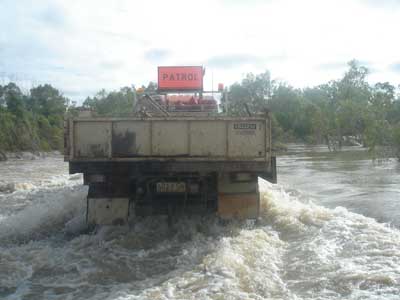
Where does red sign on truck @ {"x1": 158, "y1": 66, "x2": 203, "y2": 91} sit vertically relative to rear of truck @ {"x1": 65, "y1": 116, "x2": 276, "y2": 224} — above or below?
above

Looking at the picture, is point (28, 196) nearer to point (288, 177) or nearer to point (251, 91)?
point (288, 177)

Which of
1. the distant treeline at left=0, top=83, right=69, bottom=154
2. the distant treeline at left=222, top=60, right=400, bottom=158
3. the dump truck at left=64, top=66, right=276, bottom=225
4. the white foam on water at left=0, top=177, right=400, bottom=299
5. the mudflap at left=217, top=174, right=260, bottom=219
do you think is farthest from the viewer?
the distant treeline at left=0, top=83, right=69, bottom=154

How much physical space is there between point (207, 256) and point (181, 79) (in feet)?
18.7

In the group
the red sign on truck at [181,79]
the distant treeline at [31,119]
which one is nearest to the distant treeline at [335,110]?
the red sign on truck at [181,79]

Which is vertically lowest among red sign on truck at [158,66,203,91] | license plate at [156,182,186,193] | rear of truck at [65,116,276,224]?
license plate at [156,182,186,193]

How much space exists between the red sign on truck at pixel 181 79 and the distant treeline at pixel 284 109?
2392 centimetres

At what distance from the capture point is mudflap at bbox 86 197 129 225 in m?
7.59

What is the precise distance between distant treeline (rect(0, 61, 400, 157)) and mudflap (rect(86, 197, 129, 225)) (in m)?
27.7

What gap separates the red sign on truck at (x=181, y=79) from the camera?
11.1m

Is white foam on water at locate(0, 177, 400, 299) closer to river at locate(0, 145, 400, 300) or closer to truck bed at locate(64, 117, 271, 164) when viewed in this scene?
river at locate(0, 145, 400, 300)

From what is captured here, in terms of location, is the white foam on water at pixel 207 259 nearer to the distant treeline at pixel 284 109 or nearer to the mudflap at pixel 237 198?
the mudflap at pixel 237 198

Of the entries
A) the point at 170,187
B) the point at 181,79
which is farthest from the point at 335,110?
the point at 170,187

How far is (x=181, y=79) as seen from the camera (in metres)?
11.2

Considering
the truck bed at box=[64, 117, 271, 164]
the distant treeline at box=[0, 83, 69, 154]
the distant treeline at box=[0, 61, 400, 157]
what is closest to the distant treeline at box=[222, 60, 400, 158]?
the distant treeline at box=[0, 61, 400, 157]
